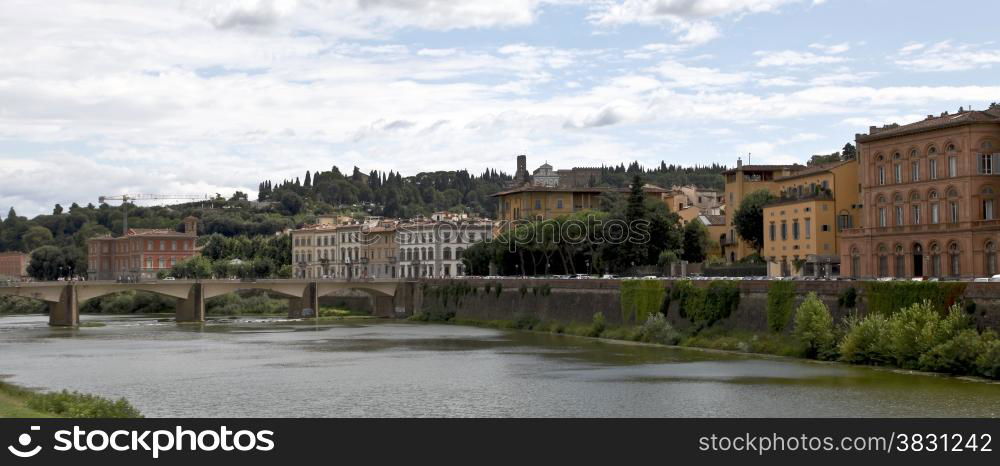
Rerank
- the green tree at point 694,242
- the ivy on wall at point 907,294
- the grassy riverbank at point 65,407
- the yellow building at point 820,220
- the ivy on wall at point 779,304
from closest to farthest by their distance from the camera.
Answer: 1. the grassy riverbank at point 65,407
2. the ivy on wall at point 907,294
3. the ivy on wall at point 779,304
4. the yellow building at point 820,220
5. the green tree at point 694,242

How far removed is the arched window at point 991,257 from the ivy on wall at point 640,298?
15858mm

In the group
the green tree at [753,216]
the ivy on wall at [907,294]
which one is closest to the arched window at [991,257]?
the ivy on wall at [907,294]

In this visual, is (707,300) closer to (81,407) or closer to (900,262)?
(900,262)

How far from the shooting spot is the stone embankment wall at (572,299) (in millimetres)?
49041

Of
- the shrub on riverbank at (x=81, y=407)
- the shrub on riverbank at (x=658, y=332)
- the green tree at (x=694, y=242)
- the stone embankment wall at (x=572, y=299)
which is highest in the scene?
the green tree at (x=694, y=242)

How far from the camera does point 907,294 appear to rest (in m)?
46.1

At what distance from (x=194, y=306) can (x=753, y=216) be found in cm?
4338

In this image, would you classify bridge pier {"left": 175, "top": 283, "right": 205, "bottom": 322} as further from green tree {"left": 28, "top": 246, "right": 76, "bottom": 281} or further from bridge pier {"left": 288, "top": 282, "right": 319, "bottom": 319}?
green tree {"left": 28, "top": 246, "right": 76, "bottom": 281}

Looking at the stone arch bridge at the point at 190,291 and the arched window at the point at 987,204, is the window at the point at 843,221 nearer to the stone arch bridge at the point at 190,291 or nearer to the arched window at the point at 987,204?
the arched window at the point at 987,204

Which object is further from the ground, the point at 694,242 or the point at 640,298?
the point at 694,242

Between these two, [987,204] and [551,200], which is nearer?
[987,204]

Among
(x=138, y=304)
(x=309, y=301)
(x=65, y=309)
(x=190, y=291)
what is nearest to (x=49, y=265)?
(x=138, y=304)

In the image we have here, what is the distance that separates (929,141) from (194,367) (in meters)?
38.2

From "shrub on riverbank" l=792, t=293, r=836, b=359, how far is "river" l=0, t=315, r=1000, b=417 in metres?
1.08
